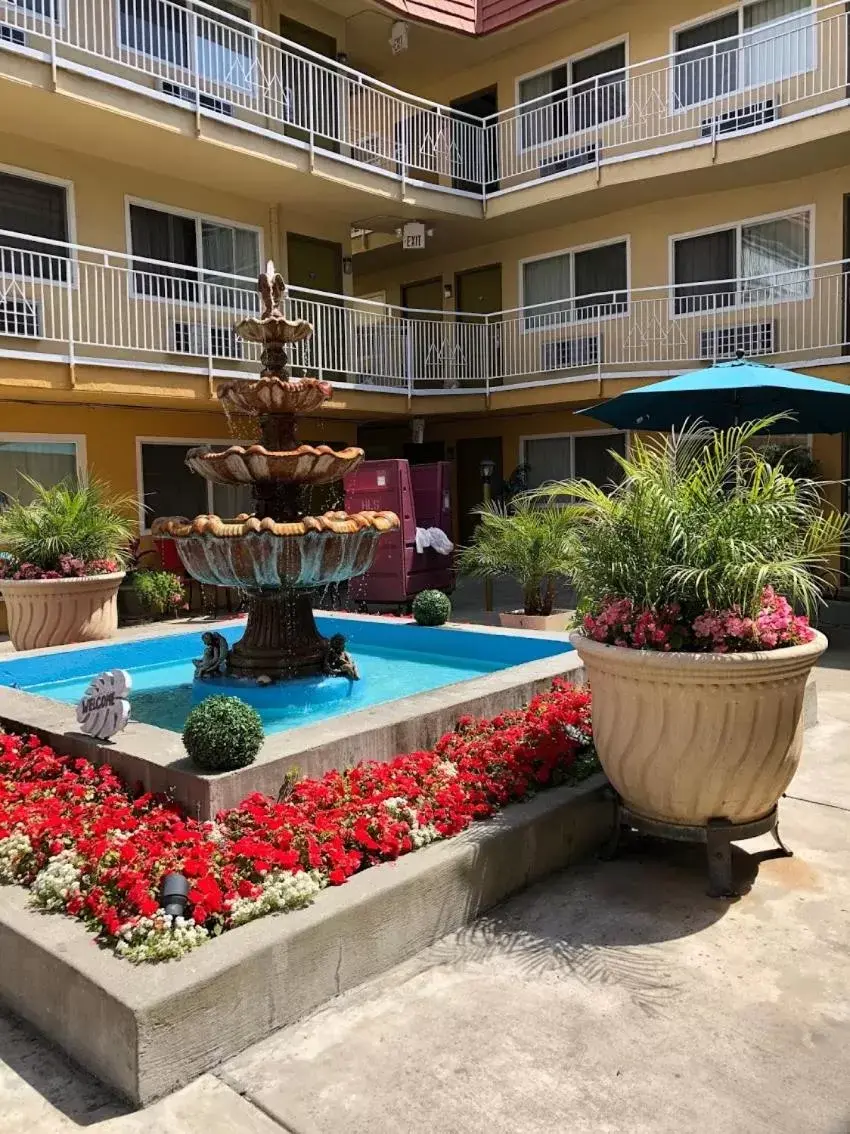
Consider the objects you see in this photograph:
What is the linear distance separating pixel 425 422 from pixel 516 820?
1507 centimetres

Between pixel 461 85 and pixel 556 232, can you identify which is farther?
pixel 461 85

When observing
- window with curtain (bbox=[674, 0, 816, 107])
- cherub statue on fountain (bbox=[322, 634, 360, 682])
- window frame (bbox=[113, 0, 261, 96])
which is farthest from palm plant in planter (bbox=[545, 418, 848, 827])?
window with curtain (bbox=[674, 0, 816, 107])

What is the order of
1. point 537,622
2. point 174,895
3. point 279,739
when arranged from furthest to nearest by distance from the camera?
point 537,622
point 279,739
point 174,895

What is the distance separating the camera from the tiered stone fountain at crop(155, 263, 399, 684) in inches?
241

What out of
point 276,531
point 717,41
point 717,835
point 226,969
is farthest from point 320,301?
point 226,969

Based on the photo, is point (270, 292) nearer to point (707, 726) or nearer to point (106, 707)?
point (106, 707)

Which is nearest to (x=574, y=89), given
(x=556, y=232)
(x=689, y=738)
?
(x=556, y=232)

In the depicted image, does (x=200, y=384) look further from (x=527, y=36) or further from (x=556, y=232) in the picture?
(x=527, y=36)

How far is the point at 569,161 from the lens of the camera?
Result: 1602cm

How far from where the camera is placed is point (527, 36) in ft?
53.5

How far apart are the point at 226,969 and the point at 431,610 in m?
5.74

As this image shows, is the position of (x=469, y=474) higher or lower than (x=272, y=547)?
higher

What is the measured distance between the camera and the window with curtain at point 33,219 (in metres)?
12.1

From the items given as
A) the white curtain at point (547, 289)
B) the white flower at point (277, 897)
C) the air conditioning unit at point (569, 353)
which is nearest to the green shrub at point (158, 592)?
the air conditioning unit at point (569, 353)
